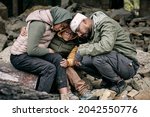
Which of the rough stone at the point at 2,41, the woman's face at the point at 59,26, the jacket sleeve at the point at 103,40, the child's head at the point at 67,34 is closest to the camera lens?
the jacket sleeve at the point at 103,40

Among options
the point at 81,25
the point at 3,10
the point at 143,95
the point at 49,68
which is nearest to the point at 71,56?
the point at 49,68

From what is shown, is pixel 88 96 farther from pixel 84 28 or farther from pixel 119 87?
pixel 84 28

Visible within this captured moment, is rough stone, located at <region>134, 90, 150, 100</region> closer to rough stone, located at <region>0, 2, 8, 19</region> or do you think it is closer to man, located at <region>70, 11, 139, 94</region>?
man, located at <region>70, 11, 139, 94</region>

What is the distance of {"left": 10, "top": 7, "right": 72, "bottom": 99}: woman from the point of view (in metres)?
6.90

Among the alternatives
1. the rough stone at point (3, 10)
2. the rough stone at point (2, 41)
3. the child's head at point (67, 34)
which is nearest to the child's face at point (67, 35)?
the child's head at point (67, 34)

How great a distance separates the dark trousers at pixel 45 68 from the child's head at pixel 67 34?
29cm

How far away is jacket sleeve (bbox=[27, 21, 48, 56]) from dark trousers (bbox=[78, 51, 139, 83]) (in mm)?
731

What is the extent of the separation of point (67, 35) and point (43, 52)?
47cm

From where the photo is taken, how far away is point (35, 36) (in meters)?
6.81

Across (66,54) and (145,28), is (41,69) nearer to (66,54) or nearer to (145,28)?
(66,54)

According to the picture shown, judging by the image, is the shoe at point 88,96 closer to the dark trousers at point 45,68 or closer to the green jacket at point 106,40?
the dark trousers at point 45,68

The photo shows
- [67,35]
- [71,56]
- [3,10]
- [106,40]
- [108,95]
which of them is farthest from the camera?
[3,10]

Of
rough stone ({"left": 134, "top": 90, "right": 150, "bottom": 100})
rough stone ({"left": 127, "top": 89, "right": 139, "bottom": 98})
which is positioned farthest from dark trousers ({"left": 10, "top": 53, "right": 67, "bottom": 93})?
rough stone ({"left": 134, "top": 90, "right": 150, "bottom": 100})

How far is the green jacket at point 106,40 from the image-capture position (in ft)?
22.4
